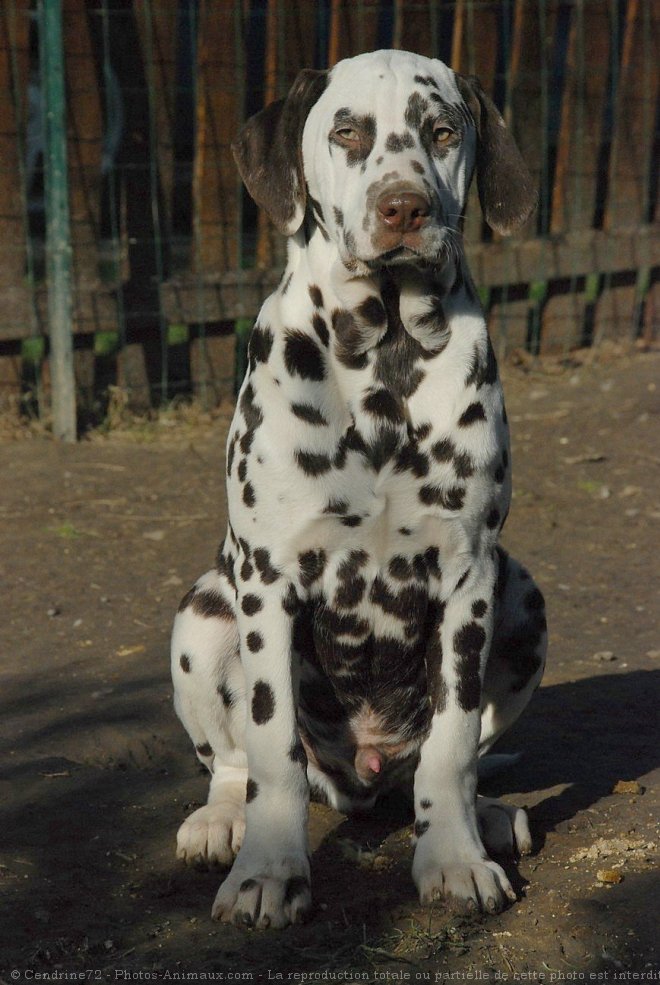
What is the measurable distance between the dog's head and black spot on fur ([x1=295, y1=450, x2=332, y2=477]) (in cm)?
47

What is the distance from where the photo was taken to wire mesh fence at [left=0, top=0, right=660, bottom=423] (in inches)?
280

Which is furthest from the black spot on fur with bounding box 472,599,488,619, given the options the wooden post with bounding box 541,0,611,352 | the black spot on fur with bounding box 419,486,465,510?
the wooden post with bounding box 541,0,611,352

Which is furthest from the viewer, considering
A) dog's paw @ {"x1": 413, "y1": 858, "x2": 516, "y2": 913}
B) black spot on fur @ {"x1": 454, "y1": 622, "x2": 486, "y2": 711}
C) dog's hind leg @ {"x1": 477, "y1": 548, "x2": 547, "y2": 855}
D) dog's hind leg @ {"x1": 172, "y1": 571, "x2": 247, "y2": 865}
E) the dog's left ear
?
dog's hind leg @ {"x1": 477, "y1": 548, "x2": 547, "y2": 855}

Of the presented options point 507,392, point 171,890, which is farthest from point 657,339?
point 171,890

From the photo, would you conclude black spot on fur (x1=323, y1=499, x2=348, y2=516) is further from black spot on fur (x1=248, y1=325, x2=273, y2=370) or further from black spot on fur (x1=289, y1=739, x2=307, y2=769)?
black spot on fur (x1=289, y1=739, x2=307, y2=769)

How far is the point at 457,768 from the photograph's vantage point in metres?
3.34

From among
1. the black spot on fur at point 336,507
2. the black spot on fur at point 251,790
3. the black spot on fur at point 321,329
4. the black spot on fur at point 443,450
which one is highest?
the black spot on fur at point 321,329

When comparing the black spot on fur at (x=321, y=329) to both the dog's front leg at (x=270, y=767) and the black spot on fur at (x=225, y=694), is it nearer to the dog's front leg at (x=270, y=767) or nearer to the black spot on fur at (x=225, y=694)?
the dog's front leg at (x=270, y=767)

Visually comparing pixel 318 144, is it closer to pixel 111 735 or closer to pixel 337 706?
pixel 337 706

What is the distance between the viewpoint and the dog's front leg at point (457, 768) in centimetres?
322

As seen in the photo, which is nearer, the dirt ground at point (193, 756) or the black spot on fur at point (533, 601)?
the dirt ground at point (193, 756)

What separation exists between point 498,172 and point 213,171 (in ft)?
13.8

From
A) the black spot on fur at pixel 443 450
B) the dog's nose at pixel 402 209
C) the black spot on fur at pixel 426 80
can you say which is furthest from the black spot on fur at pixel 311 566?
the black spot on fur at pixel 426 80

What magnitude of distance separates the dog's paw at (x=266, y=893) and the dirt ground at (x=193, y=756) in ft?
0.13
